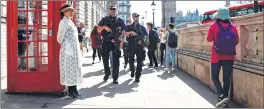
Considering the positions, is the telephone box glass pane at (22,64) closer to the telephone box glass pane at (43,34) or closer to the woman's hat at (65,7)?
the telephone box glass pane at (43,34)

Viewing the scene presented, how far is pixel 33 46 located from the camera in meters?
5.95

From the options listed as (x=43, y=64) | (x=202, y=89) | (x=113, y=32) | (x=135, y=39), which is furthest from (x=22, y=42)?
(x=202, y=89)

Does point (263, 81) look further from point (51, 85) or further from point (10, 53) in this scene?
point (10, 53)

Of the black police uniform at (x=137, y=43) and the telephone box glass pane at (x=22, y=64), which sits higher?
the black police uniform at (x=137, y=43)

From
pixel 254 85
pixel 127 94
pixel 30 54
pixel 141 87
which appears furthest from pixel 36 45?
pixel 254 85

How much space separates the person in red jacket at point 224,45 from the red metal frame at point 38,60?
2665 millimetres

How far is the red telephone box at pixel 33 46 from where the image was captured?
5.85 metres

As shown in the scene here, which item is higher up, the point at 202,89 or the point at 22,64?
the point at 22,64

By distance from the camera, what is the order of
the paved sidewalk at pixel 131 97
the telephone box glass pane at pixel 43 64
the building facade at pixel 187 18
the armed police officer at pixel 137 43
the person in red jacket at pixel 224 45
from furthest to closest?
the building facade at pixel 187 18 < the armed police officer at pixel 137 43 < the telephone box glass pane at pixel 43 64 < the paved sidewalk at pixel 131 97 < the person in red jacket at pixel 224 45

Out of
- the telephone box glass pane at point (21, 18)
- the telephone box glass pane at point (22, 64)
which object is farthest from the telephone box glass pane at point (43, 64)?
the telephone box glass pane at point (21, 18)

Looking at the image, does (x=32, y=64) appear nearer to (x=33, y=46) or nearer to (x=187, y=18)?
(x=33, y=46)

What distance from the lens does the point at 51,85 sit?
5.95 metres

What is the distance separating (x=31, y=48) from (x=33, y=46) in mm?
51

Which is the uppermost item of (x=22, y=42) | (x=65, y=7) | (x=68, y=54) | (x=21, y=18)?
(x=65, y=7)
